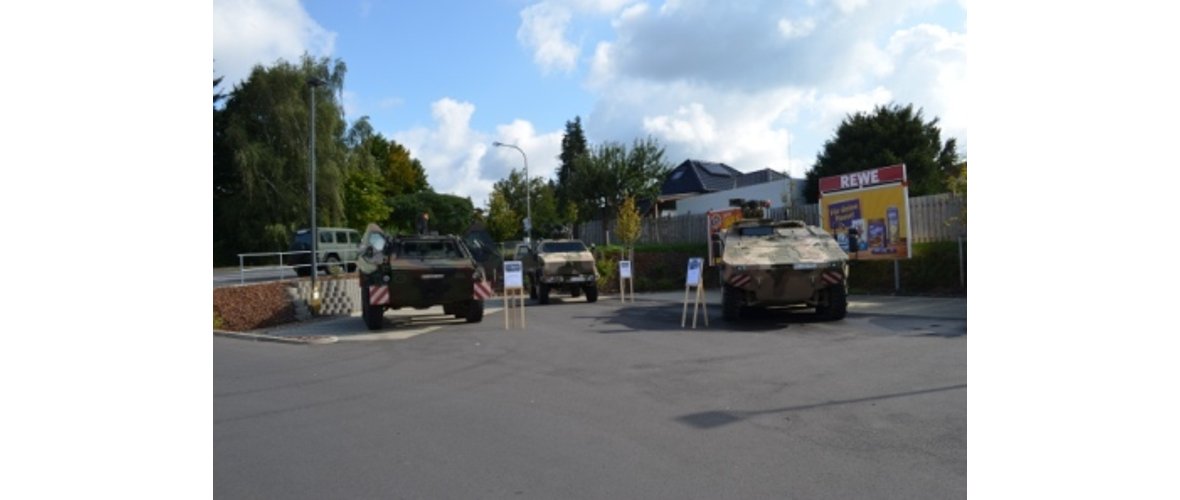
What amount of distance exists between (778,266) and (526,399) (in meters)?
7.10

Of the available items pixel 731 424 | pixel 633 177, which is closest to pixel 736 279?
pixel 731 424

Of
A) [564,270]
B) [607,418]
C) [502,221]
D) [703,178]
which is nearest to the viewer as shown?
[607,418]

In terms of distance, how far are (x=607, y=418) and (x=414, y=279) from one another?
29.9 ft

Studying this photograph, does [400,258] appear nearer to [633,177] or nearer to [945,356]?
[945,356]

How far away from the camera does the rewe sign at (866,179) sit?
19.1 meters

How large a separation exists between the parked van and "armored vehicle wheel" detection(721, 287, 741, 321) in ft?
54.2

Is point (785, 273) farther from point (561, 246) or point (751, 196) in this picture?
point (751, 196)

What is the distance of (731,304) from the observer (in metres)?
14.6

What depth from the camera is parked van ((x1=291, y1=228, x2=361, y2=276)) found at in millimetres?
28344

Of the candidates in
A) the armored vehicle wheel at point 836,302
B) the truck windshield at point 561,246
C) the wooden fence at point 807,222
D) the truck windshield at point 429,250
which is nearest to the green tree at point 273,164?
the wooden fence at point 807,222

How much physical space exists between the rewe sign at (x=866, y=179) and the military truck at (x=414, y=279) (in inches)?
378

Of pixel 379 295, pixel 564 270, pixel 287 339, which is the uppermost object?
pixel 564 270

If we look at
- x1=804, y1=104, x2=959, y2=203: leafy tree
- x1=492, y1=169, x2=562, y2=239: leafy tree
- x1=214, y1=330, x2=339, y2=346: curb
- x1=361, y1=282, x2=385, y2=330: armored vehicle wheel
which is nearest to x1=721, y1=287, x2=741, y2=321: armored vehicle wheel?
x1=361, y1=282, x2=385, y2=330: armored vehicle wheel

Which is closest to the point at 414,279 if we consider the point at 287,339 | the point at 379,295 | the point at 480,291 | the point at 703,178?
the point at 379,295
